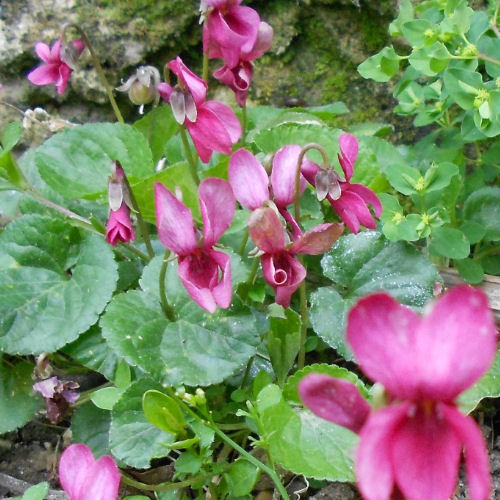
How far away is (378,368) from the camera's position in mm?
545

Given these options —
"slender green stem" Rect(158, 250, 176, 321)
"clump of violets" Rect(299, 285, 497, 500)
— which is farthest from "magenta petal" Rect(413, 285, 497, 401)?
"slender green stem" Rect(158, 250, 176, 321)

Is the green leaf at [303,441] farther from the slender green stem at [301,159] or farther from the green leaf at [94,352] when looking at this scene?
the green leaf at [94,352]

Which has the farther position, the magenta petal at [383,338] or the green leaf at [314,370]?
the green leaf at [314,370]

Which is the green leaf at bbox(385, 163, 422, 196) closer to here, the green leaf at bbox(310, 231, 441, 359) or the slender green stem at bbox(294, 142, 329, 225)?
the green leaf at bbox(310, 231, 441, 359)

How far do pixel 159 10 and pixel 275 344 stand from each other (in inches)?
56.3

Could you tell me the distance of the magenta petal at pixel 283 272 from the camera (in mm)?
1188

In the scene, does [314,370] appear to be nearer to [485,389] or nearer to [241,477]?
[241,477]

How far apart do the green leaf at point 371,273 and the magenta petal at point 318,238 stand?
367 mm

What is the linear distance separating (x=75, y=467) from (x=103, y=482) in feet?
0.21

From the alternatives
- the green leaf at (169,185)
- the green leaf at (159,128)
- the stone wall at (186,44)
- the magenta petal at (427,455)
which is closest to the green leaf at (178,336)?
the green leaf at (169,185)

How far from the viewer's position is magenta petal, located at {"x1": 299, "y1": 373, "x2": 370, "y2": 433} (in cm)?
59

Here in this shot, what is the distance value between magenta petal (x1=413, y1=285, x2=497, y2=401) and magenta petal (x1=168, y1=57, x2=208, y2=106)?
102 cm

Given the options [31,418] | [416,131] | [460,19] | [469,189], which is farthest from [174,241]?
[416,131]

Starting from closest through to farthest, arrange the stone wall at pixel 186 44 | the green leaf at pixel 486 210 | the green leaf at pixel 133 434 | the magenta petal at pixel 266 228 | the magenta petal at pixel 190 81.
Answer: the magenta petal at pixel 266 228 < the green leaf at pixel 133 434 < the magenta petal at pixel 190 81 < the green leaf at pixel 486 210 < the stone wall at pixel 186 44
